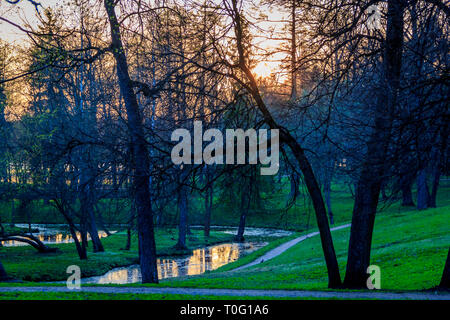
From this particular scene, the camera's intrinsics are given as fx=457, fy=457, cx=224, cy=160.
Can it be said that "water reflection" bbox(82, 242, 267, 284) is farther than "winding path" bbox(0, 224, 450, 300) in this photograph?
Yes

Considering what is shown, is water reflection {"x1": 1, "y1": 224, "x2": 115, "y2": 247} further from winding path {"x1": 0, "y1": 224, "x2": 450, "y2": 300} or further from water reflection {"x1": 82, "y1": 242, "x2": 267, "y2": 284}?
winding path {"x1": 0, "y1": 224, "x2": 450, "y2": 300}

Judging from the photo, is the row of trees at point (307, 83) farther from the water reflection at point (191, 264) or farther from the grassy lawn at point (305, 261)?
the water reflection at point (191, 264)

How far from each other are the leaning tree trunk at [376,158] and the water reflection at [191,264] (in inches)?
566

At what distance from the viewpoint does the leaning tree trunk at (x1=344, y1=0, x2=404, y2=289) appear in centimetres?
903

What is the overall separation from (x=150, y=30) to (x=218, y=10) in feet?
9.90

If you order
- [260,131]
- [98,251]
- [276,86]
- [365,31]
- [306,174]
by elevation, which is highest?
[365,31]

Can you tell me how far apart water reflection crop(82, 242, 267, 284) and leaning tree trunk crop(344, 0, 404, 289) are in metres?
14.4

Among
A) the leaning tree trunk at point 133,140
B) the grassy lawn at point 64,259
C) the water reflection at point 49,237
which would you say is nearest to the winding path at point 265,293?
the leaning tree trunk at point 133,140

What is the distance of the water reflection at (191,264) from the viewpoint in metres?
24.3

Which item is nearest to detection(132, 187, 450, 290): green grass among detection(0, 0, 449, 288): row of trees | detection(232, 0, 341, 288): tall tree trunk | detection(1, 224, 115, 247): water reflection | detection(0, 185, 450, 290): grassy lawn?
detection(0, 185, 450, 290): grassy lawn

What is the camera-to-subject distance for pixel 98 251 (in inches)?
1310

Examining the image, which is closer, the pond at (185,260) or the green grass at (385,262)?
the green grass at (385,262)
